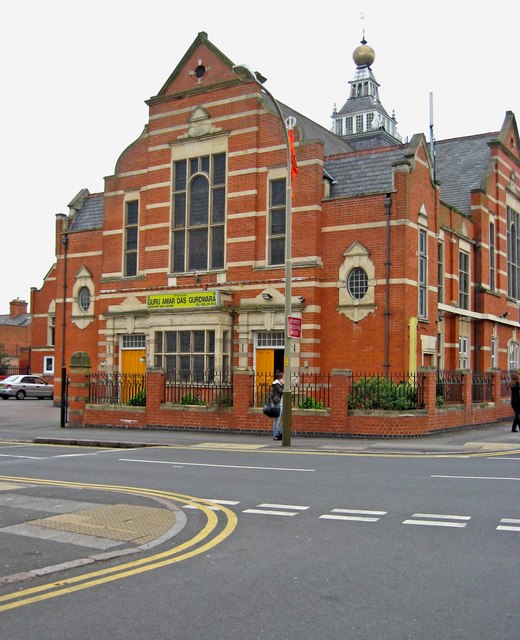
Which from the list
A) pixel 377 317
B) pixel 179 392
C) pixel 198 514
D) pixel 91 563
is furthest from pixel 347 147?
pixel 91 563

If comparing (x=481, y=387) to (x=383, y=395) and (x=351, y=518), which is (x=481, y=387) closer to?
(x=383, y=395)

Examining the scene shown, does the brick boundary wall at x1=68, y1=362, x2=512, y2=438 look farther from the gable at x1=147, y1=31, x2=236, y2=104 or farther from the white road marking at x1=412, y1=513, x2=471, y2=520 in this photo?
the gable at x1=147, y1=31, x2=236, y2=104

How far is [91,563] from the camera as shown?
23.1 ft

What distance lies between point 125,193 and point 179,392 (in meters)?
11.6

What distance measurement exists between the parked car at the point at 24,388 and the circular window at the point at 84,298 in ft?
36.0

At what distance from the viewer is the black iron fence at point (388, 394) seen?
20291mm

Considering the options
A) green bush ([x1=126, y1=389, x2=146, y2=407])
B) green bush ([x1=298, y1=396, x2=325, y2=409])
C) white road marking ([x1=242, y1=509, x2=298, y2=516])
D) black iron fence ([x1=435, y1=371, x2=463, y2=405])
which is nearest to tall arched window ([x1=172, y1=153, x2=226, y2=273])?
green bush ([x1=126, y1=389, x2=146, y2=407])

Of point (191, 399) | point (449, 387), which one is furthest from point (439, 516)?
point (191, 399)

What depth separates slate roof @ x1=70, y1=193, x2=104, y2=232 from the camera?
35.2 meters

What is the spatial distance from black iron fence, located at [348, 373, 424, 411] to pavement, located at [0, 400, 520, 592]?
1025 millimetres

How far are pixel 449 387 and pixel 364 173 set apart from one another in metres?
8.66

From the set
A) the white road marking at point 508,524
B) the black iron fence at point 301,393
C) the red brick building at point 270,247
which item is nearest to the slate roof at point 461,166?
the red brick building at point 270,247

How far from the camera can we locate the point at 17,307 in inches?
3093

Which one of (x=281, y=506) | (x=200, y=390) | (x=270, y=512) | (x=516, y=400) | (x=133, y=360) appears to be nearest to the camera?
(x=270, y=512)
